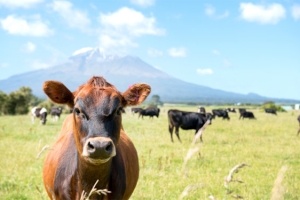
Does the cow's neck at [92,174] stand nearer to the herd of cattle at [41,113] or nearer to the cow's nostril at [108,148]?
the cow's nostril at [108,148]

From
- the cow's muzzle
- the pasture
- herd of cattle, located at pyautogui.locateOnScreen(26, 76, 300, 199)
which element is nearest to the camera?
the cow's muzzle

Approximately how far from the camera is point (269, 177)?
9805 mm

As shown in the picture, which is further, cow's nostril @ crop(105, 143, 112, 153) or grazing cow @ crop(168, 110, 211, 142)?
grazing cow @ crop(168, 110, 211, 142)

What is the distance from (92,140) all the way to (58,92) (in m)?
1.02

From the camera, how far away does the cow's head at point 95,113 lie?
3.01 meters

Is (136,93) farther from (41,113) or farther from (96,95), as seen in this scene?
(41,113)

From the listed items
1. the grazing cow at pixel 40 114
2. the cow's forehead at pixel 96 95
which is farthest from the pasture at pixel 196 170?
the grazing cow at pixel 40 114

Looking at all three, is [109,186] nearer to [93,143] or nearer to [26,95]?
[93,143]

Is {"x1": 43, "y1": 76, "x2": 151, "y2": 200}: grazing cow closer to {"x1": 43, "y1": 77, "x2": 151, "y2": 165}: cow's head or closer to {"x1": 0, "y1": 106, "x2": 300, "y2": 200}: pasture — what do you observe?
{"x1": 43, "y1": 77, "x2": 151, "y2": 165}: cow's head

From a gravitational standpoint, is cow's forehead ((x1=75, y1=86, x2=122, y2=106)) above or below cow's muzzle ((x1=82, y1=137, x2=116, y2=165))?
above

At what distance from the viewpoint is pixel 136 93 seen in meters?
4.10

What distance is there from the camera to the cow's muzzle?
2951 mm

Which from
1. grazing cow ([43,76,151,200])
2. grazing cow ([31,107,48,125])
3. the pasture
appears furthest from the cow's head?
grazing cow ([31,107,48,125])

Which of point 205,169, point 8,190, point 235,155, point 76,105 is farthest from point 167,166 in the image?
point 76,105
